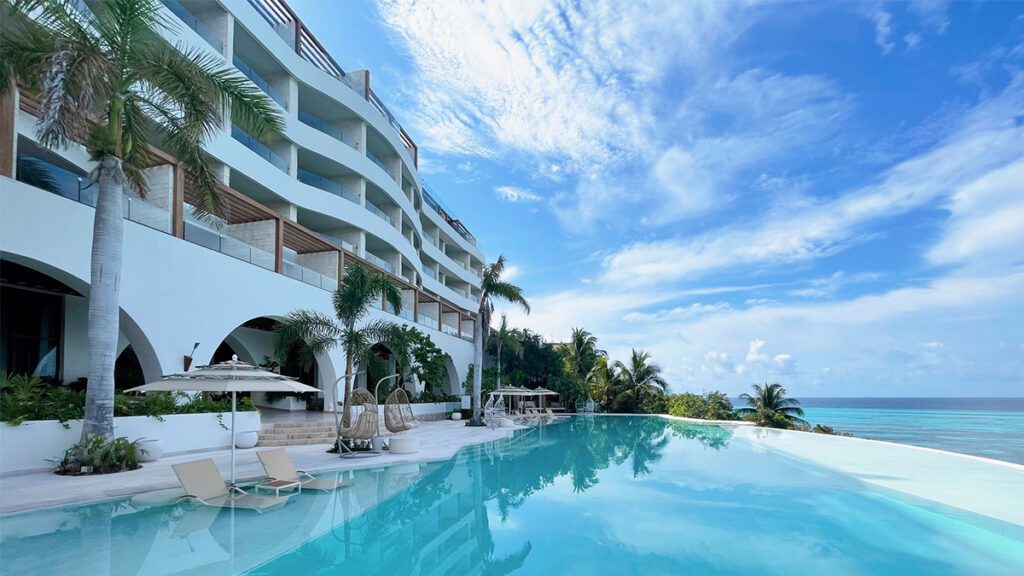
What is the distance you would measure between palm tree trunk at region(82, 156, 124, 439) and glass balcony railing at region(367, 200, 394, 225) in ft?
60.8

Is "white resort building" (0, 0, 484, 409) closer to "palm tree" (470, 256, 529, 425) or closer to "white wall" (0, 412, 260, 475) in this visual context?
"white wall" (0, 412, 260, 475)

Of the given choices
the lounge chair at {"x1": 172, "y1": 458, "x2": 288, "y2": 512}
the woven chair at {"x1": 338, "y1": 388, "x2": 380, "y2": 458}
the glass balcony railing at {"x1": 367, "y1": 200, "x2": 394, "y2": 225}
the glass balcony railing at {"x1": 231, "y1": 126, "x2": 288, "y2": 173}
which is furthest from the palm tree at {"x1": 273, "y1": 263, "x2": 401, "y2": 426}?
the glass balcony railing at {"x1": 367, "y1": 200, "x2": 394, "y2": 225}

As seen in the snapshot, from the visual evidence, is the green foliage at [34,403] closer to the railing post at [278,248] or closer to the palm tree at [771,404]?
the railing post at [278,248]

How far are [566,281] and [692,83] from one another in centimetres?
1940

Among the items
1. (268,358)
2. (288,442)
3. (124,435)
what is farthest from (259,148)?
(124,435)

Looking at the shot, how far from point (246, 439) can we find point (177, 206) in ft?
19.6

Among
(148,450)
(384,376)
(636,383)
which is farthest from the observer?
(636,383)

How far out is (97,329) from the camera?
400 inches

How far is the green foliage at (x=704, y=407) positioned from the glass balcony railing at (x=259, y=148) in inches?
957

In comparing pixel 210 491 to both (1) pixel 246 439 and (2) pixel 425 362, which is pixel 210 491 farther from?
(2) pixel 425 362

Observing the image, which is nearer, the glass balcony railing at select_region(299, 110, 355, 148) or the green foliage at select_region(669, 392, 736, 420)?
the glass balcony railing at select_region(299, 110, 355, 148)

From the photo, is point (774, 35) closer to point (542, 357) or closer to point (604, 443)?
point (604, 443)

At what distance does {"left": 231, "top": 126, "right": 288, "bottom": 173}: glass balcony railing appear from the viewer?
21.0m

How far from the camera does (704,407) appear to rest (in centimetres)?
3198
